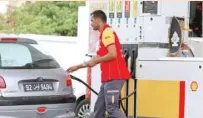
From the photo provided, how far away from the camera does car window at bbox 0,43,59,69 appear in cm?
674

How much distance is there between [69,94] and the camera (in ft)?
23.4

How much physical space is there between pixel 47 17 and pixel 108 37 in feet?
44.8

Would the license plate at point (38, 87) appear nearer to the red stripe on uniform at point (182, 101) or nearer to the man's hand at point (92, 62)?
the man's hand at point (92, 62)

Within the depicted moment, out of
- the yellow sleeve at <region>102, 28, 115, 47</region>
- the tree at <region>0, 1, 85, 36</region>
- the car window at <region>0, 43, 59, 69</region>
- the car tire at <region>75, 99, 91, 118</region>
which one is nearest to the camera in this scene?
the yellow sleeve at <region>102, 28, 115, 47</region>

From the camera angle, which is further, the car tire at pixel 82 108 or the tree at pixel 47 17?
the tree at pixel 47 17

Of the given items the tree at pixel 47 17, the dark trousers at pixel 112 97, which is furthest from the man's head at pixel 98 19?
the tree at pixel 47 17

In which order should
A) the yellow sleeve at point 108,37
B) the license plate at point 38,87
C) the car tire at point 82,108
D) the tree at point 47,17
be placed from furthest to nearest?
the tree at point 47,17 → the car tire at point 82,108 → the license plate at point 38,87 → the yellow sleeve at point 108,37

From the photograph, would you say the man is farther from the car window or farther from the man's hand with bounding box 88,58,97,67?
the car window

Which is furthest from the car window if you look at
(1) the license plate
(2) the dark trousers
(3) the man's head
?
(2) the dark trousers

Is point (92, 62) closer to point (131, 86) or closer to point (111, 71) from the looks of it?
point (111, 71)

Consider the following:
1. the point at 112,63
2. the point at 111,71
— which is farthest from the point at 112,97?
the point at 112,63

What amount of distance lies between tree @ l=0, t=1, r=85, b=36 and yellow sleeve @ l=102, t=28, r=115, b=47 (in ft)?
40.8

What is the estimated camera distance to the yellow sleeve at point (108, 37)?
650cm

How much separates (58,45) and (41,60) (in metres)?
4.33
